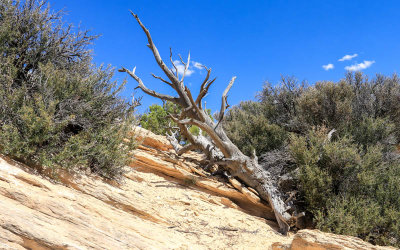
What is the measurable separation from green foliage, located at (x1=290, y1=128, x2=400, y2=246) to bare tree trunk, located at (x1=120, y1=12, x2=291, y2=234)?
103 centimetres

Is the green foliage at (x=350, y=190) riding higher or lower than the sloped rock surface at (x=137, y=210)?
higher

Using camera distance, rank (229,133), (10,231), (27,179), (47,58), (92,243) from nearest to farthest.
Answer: (10,231) < (92,243) < (27,179) < (47,58) < (229,133)

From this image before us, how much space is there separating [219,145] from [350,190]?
15.1ft

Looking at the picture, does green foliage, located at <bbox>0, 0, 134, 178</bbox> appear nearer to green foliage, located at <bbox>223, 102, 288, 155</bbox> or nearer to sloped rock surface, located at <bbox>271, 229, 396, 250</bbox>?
sloped rock surface, located at <bbox>271, 229, 396, 250</bbox>

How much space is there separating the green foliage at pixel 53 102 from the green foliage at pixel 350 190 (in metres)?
5.83

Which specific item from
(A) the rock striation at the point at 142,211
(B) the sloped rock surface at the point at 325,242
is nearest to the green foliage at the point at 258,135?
(A) the rock striation at the point at 142,211

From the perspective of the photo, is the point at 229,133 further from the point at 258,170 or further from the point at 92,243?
the point at 92,243

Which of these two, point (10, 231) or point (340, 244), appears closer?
point (10, 231)

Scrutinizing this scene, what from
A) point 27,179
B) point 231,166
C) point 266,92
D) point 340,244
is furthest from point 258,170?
point 27,179

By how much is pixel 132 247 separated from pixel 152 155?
630 cm

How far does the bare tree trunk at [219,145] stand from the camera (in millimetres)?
9583

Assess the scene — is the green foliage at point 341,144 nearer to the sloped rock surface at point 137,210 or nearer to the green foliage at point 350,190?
the green foliage at point 350,190

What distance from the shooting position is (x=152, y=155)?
10617mm

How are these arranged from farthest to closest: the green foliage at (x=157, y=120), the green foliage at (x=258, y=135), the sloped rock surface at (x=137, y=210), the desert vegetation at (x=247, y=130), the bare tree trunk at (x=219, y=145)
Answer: the green foliage at (x=157, y=120), the green foliage at (x=258, y=135), the bare tree trunk at (x=219, y=145), the desert vegetation at (x=247, y=130), the sloped rock surface at (x=137, y=210)
